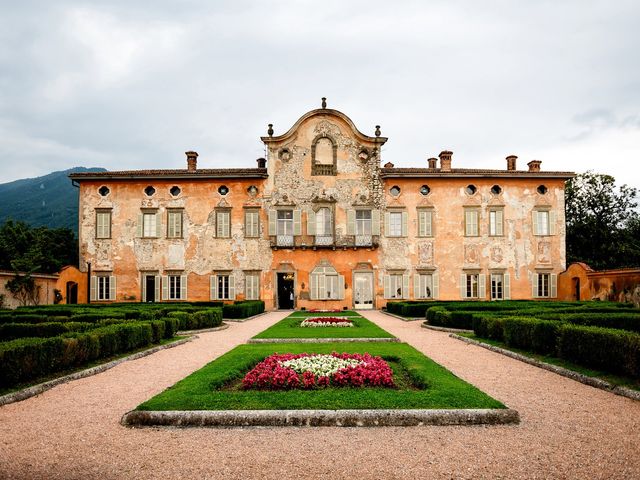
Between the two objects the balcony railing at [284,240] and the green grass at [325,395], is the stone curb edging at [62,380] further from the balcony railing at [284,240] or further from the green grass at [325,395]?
the balcony railing at [284,240]

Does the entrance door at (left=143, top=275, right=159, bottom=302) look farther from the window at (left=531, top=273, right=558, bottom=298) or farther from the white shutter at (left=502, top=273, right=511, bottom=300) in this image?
the window at (left=531, top=273, right=558, bottom=298)

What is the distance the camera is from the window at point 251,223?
1194 inches

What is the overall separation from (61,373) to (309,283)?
21101 mm

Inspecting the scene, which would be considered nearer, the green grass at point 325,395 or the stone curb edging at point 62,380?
the green grass at point 325,395

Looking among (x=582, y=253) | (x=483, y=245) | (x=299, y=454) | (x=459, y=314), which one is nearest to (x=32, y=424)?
(x=299, y=454)

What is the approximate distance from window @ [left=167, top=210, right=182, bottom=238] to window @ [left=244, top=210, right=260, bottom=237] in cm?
406

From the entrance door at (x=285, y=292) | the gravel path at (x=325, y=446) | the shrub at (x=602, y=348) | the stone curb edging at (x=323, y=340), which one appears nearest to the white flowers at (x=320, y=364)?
the gravel path at (x=325, y=446)

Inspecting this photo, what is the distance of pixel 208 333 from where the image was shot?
17062 millimetres

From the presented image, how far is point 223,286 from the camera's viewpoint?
3017 cm

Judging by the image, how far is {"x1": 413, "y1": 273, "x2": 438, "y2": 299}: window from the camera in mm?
30214

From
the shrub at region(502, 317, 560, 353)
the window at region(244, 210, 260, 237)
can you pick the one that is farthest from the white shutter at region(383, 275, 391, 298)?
the shrub at region(502, 317, 560, 353)

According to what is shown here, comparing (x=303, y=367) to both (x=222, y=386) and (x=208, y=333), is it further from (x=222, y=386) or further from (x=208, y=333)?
(x=208, y=333)

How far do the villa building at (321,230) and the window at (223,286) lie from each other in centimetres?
6

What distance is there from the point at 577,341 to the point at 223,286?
75.9ft
